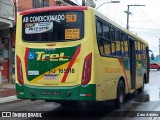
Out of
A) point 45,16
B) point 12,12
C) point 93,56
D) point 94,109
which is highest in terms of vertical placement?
point 12,12

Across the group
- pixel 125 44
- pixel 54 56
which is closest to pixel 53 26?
pixel 54 56

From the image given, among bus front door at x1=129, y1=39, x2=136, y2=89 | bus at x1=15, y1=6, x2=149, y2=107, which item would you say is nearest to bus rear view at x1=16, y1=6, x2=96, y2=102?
bus at x1=15, y1=6, x2=149, y2=107

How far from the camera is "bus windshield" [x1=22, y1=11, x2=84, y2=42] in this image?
9.62 metres

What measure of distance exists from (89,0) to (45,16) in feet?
52.6

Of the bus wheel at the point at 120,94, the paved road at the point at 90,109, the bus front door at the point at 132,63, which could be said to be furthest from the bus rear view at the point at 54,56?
the bus front door at the point at 132,63

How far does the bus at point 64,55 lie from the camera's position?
940 cm

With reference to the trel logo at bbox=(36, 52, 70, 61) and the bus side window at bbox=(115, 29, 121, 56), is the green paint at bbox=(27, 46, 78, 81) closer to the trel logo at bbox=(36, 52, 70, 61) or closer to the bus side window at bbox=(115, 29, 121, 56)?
the trel logo at bbox=(36, 52, 70, 61)

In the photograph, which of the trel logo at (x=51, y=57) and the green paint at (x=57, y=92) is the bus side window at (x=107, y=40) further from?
the green paint at (x=57, y=92)

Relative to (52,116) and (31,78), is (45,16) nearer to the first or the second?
(31,78)

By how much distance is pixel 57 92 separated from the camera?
958 cm

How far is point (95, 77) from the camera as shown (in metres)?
9.38

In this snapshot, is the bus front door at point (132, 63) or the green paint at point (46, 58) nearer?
the green paint at point (46, 58)

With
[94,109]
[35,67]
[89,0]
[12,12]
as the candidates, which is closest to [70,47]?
[35,67]

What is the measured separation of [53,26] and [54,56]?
2.88 ft
